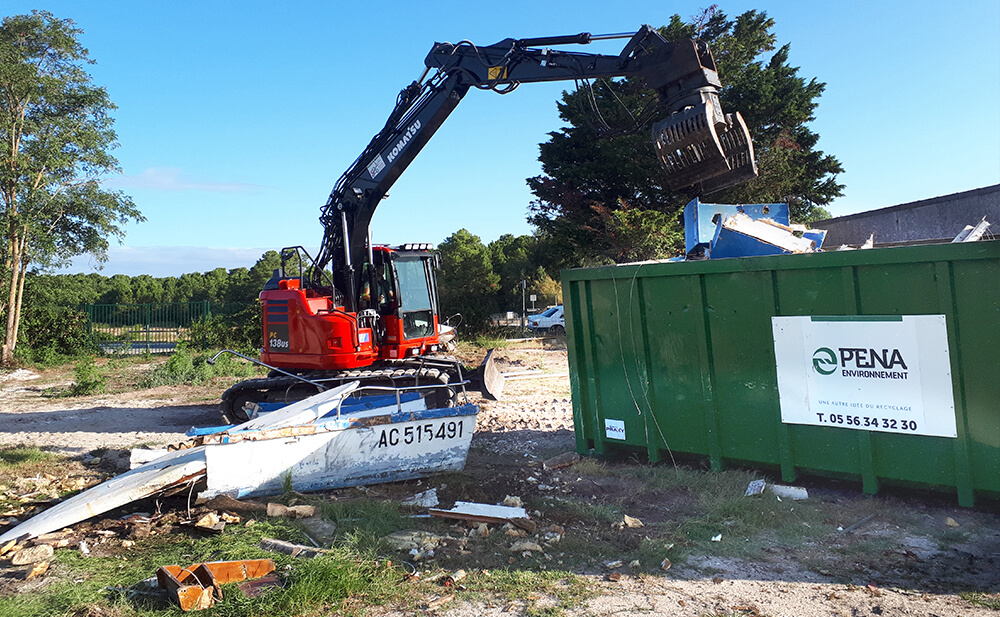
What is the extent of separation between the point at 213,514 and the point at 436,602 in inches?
89.0

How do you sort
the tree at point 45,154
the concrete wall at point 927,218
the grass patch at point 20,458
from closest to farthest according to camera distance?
the grass patch at point 20,458
the concrete wall at point 927,218
the tree at point 45,154

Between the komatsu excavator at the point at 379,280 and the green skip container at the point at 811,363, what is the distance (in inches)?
107

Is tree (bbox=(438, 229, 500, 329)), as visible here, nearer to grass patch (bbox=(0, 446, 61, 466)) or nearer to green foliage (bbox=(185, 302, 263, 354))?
green foliage (bbox=(185, 302, 263, 354))

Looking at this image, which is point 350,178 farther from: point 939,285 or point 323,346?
point 939,285

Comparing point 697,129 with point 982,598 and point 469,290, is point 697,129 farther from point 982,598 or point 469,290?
point 469,290

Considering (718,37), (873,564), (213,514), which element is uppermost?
(718,37)

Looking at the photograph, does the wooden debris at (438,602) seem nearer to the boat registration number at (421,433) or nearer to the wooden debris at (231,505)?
the wooden debris at (231,505)

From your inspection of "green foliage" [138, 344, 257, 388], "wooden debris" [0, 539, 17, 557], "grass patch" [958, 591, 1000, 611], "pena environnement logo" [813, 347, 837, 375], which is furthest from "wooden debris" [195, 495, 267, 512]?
"green foliage" [138, 344, 257, 388]

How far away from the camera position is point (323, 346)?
8.39m

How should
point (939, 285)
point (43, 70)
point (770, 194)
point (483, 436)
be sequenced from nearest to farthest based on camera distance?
point (939, 285), point (483, 436), point (43, 70), point (770, 194)

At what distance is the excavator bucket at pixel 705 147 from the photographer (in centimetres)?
602

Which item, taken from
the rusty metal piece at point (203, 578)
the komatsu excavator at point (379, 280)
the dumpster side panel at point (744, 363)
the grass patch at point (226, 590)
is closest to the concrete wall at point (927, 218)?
the dumpster side panel at point (744, 363)

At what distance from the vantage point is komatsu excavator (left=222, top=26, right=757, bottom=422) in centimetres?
811

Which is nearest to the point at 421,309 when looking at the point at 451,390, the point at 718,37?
the point at 451,390
